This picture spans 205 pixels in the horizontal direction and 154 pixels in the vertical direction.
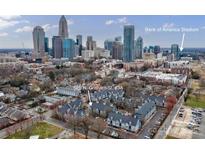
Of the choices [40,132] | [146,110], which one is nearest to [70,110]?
[40,132]

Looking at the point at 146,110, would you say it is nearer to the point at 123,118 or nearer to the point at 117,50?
the point at 123,118

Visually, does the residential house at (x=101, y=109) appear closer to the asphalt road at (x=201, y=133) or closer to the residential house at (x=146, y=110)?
the residential house at (x=146, y=110)

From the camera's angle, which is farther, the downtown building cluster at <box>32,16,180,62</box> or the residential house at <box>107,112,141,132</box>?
the downtown building cluster at <box>32,16,180,62</box>

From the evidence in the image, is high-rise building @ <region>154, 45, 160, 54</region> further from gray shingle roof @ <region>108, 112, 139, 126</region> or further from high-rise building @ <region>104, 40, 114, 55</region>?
gray shingle roof @ <region>108, 112, 139, 126</region>

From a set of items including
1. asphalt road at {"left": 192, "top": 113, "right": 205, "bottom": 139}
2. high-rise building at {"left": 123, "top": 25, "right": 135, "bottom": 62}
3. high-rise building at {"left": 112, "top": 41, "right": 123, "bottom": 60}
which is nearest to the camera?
asphalt road at {"left": 192, "top": 113, "right": 205, "bottom": 139}

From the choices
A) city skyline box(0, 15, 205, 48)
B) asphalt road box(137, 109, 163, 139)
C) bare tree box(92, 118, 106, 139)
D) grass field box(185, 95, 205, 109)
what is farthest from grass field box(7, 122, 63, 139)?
grass field box(185, 95, 205, 109)
